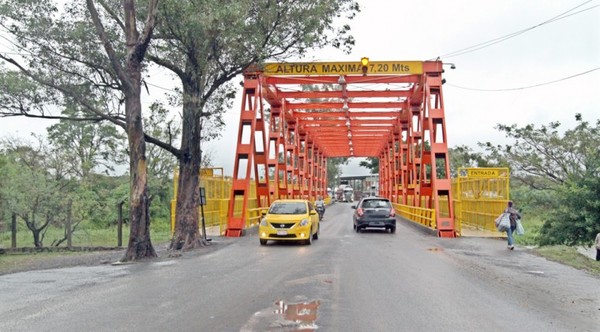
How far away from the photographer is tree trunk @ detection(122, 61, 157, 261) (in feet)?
50.8

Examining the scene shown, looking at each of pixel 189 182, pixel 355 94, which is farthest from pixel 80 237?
pixel 355 94

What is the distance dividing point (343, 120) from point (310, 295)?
3357 centimetres

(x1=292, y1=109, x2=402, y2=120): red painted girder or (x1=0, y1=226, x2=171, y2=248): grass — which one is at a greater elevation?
(x1=292, y1=109, x2=402, y2=120): red painted girder

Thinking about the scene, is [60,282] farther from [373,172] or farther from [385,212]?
[373,172]

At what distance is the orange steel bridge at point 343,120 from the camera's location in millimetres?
23484

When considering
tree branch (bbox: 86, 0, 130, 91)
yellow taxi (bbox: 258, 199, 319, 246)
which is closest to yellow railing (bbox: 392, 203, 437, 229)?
yellow taxi (bbox: 258, 199, 319, 246)

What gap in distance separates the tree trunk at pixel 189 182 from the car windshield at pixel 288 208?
8.90 feet

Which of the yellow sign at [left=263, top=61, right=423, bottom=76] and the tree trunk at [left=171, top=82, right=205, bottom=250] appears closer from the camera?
the tree trunk at [left=171, top=82, right=205, bottom=250]

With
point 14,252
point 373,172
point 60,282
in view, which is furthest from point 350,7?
point 373,172

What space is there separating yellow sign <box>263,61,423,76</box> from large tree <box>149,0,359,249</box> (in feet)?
20.0

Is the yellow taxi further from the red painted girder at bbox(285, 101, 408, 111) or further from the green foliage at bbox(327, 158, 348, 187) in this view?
the green foliage at bbox(327, 158, 348, 187)

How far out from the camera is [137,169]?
15.7 metres

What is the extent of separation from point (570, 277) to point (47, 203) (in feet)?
85.1

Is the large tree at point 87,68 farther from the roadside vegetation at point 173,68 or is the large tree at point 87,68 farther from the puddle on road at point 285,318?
the puddle on road at point 285,318
